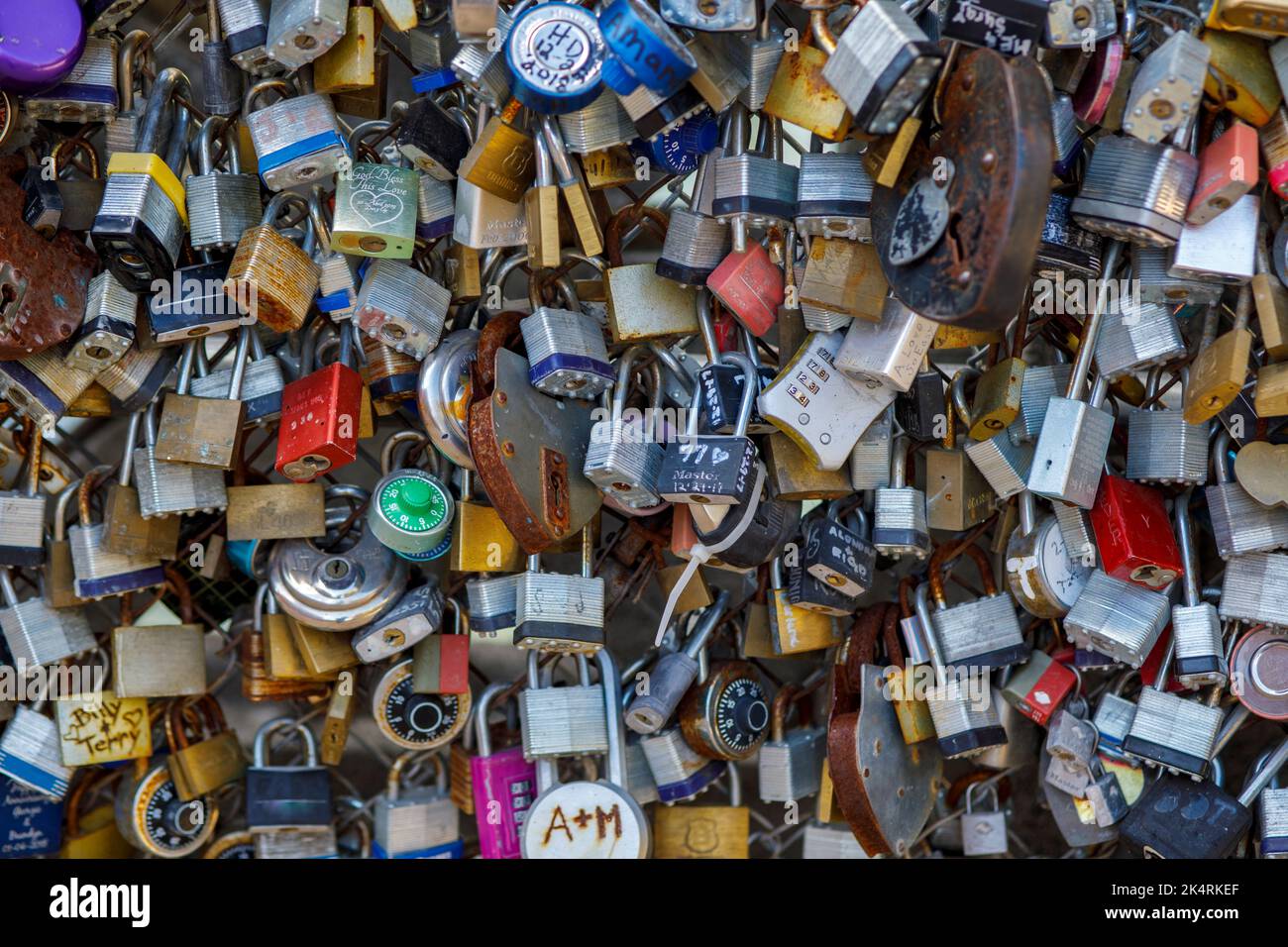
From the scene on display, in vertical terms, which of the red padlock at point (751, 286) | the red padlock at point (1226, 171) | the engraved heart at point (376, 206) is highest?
the engraved heart at point (376, 206)

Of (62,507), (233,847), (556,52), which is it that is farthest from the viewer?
(233,847)

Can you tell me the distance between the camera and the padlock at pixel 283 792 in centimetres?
Result: 257

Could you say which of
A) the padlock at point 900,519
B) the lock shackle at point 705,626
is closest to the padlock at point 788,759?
the lock shackle at point 705,626

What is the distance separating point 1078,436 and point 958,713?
0.53 m

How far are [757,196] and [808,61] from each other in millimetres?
221

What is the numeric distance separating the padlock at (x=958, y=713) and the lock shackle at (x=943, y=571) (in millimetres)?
69

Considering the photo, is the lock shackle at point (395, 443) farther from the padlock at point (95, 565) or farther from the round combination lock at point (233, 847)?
the round combination lock at point (233, 847)

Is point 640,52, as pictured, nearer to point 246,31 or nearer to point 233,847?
point 246,31

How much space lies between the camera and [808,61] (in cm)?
214

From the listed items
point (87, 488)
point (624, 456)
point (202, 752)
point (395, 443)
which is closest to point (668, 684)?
point (624, 456)

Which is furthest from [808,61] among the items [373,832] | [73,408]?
[373,832]

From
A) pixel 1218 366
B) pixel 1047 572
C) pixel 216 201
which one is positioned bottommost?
pixel 1047 572

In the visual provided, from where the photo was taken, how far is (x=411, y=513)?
2424mm

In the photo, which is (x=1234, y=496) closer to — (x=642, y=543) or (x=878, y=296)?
(x=878, y=296)
